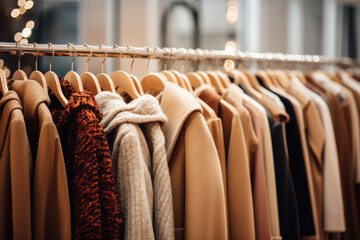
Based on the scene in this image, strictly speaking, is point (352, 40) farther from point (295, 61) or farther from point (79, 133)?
point (79, 133)

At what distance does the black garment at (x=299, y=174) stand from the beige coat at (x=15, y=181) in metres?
0.97

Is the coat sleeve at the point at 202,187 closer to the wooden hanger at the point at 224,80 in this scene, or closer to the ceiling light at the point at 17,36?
the wooden hanger at the point at 224,80

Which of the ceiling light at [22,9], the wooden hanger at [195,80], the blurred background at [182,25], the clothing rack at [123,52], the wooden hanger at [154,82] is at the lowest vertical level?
the wooden hanger at [154,82]

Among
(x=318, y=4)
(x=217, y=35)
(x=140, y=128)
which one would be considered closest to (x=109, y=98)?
(x=140, y=128)

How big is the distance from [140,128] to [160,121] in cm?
6

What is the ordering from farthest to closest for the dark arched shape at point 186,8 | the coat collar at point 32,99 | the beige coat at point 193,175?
the dark arched shape at point 186,8 → the beige coat at point 193,175 → the coat collar at point 32,99

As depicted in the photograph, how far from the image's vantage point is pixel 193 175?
1.02 m

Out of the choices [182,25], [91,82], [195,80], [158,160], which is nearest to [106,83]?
[91,82]

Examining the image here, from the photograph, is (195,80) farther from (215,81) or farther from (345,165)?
(345,165)

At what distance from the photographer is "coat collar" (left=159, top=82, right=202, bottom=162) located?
40.3 inches

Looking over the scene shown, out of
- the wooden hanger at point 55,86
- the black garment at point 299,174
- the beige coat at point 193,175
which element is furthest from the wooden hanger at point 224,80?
the wooden hanger at point 55,86

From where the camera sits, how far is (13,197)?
2.64ft

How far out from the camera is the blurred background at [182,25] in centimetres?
190

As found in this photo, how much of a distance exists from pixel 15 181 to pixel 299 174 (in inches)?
40.1
